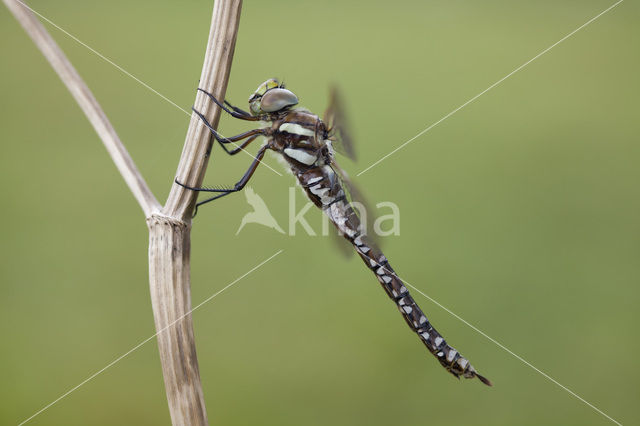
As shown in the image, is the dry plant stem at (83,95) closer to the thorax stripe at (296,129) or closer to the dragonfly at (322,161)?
the dragonfly at (322,161)

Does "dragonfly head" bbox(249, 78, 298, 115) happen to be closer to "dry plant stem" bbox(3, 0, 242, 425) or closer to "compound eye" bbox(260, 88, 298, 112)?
"compound eye" bbox(260, 88, 298, 112)

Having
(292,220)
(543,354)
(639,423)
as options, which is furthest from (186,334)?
(639,423)

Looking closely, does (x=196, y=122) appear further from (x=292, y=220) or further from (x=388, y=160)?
(x=388, y=160)

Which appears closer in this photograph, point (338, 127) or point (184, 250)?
point (184, 250)

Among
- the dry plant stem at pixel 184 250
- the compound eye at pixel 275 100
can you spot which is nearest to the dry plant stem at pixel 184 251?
the dry plant stem at pixel 184 250

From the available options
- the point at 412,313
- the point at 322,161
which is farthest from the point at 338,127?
the point at 412,313

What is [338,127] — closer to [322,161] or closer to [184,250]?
[322,161]

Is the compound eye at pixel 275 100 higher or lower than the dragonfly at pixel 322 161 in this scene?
higher

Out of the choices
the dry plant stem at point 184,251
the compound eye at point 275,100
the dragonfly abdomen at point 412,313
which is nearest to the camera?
the dry plant stem at point 184,251

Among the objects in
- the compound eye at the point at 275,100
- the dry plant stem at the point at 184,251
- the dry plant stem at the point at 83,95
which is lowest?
the dry plant stem at the point at 184,251
